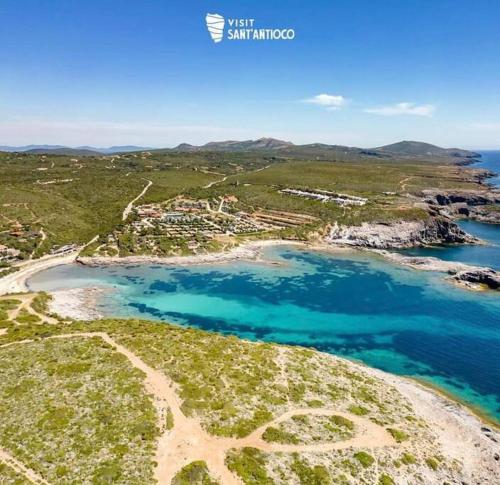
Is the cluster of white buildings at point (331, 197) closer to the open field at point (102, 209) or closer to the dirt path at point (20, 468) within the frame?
the open field at point (102, 209)

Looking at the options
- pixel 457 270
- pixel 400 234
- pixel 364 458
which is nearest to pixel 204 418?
pixel 364 458

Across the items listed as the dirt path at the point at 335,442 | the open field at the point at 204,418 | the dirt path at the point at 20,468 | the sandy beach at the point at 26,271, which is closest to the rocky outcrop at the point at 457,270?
the open field at the point at 204,418

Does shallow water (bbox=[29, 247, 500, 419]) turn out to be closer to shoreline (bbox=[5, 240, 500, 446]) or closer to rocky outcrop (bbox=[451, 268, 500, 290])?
shoreline (bbox=[5, 240, 500, 446])

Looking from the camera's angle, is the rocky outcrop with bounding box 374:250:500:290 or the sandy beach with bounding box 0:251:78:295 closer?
the sandy beach with bounding box 0:251:78:295

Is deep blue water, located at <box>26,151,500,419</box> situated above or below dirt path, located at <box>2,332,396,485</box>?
below

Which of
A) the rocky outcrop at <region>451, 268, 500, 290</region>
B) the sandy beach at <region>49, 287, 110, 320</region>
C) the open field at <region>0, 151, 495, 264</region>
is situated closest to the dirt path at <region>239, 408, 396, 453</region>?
the sandy beach at <region>49, 287, 110, 320</region>

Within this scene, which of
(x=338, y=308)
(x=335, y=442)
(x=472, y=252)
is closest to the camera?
(x=335, y=442)

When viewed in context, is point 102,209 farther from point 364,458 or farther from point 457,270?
point 364,458
